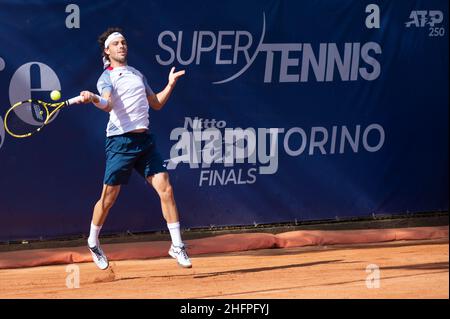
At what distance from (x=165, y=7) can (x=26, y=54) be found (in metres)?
1.27

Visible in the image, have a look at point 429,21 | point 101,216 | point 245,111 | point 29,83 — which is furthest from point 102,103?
point 429,21

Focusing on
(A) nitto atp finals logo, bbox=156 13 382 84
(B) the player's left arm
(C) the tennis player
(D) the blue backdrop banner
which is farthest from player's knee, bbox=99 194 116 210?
(A) nitto atp finals logo, bbox=156 13 382 84

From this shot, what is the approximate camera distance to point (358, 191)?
378 inches

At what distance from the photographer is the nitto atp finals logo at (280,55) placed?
8883 millimetres

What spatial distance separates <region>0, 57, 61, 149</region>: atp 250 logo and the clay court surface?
1368 mm

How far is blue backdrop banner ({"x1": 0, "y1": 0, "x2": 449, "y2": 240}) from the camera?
8484mm

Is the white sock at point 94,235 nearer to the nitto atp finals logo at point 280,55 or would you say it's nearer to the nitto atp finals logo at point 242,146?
the nitto atp finals logo at point 242,146

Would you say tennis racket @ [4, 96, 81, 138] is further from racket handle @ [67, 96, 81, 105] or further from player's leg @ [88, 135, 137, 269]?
racket handle @ [67, 96, 81, 105]

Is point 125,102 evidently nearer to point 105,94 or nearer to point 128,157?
point 105,94

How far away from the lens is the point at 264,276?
25.2ft

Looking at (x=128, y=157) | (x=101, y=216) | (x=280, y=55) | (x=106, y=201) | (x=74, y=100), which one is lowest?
(x=101, y=216)

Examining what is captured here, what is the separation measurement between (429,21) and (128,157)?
3682mm

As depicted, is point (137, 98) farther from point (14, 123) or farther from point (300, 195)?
point (300, 195)
